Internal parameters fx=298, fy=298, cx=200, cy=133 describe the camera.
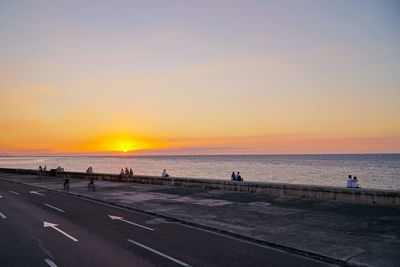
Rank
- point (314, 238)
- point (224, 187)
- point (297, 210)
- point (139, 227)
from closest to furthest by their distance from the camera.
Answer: point (314, 238)
point (139, 227)
point (297, 210)
point (224, 187)

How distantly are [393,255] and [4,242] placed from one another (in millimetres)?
13703

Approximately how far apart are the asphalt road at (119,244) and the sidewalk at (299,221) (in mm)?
824

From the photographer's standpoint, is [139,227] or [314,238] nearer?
[314,238]

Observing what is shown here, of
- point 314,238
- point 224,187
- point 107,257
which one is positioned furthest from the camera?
point 224,187

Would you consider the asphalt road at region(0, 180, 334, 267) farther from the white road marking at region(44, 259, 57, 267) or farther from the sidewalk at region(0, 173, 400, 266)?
the sidewalk at region(0, 173, 400, 266)

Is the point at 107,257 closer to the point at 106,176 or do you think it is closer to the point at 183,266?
the point at 183,266

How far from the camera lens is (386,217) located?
1420 centimetres

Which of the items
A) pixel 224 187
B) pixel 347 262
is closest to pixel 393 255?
pixel 347 262

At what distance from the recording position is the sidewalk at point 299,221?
9969 millimetres

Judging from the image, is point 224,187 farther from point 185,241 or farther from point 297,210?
point 185,241

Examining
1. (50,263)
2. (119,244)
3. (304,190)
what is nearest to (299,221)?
(304,190)

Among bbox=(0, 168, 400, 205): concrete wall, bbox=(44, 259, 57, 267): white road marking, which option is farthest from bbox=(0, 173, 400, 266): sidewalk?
bbox=(44, 259, 57, 267): white road marking

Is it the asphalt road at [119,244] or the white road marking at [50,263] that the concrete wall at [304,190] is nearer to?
the asphalt road at [119,244]

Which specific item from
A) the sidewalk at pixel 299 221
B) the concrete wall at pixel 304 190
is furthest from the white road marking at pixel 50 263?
the concrete wall at pixel 304 190
